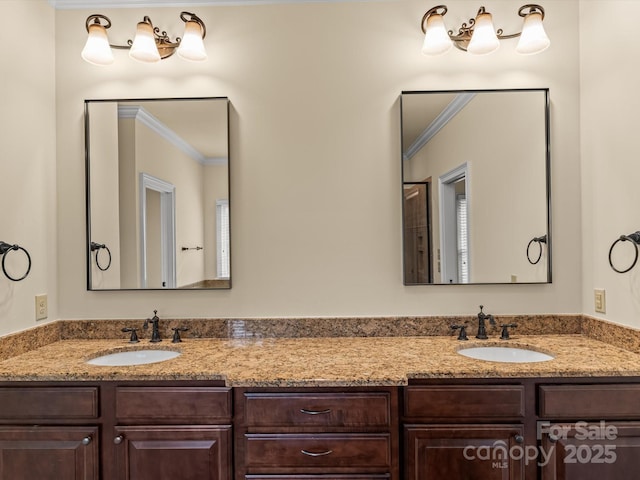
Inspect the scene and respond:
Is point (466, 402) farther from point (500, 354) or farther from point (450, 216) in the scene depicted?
point (450, 216)

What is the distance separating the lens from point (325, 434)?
1491 millimetres

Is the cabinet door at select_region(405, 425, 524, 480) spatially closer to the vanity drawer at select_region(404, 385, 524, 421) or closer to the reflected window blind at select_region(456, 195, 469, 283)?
the vanity drawer at select_region(404, 385, 524, 421)

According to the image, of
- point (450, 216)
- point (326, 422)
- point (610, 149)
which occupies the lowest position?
point (326, 422)

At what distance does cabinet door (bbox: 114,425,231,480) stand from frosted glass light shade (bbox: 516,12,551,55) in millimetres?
2148

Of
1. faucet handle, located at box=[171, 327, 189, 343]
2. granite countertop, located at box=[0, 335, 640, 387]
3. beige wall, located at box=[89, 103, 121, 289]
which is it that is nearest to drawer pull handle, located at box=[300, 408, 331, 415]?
granite countertop, located at box=[0, 335, 640, 387]

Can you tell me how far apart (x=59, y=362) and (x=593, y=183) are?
8.41 feet

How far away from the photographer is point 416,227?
81.4 inches

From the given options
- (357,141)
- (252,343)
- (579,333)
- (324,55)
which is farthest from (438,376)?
(324,55)

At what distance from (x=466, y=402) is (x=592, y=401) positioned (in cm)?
47

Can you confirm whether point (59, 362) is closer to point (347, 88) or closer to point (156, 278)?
point (156, 278)

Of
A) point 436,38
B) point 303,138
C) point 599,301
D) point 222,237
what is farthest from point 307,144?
point 599,301

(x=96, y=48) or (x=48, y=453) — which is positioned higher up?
(x=96, y=48)

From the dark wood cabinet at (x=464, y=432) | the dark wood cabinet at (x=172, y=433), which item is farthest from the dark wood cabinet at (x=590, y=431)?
the dark wood cabinet at (x=172, y=433)

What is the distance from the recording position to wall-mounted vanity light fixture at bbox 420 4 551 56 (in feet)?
6.24
